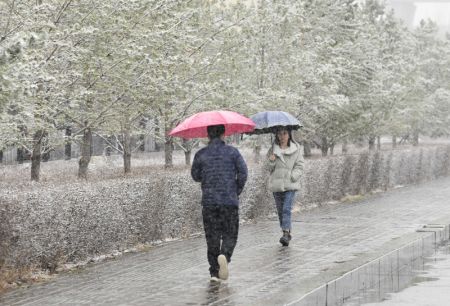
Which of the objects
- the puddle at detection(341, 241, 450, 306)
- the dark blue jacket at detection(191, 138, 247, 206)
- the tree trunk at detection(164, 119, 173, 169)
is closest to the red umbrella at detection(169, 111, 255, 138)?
the dark blue jacket at detection(191, 138, 247, 206)

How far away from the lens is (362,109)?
31781 millimetres

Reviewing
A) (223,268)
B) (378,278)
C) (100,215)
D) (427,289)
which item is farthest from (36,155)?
Answer: (427,289)

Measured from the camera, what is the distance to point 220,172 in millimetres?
10461

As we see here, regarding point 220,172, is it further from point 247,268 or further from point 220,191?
point 247,268

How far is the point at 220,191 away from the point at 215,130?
67 cm

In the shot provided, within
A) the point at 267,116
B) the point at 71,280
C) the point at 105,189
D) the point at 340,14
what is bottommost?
the point at 71,280

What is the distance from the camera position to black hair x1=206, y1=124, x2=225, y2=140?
10.6 metres

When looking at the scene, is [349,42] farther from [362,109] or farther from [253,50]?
[253,50]

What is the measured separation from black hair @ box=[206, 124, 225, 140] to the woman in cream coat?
3.19 m

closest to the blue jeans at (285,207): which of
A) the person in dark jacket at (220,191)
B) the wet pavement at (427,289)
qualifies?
the wet pavement at (427,289)

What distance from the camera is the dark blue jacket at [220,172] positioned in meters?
10.4

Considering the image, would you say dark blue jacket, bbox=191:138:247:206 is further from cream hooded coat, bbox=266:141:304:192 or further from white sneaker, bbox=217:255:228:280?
cream hooded coat, bbox=266:141:304:192

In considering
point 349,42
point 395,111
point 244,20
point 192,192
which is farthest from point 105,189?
point 395,111

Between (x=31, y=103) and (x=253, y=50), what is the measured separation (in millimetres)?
11346
